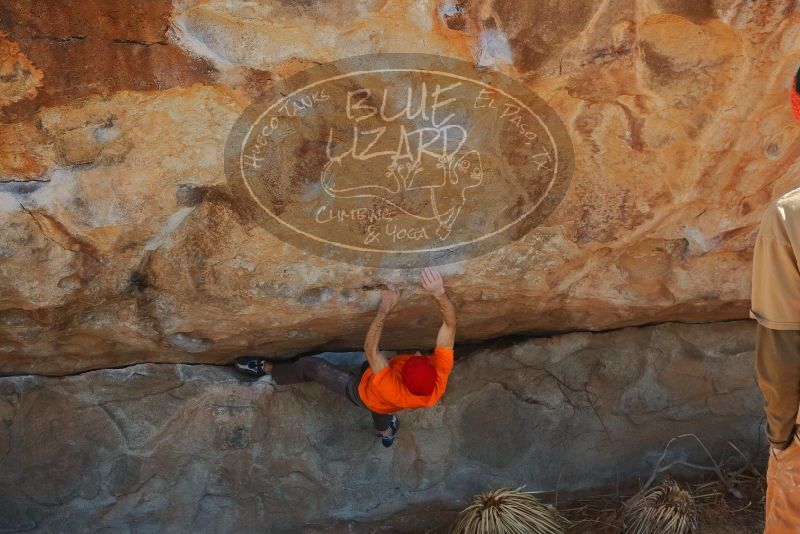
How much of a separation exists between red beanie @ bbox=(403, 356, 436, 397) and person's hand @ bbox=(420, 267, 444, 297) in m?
0.31

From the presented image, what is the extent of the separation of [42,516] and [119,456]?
1.07 ft

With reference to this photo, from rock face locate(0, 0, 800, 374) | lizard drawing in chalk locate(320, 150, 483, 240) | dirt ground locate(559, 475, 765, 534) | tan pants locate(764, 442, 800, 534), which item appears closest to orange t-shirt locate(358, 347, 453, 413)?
rock face locate(0, 0, 800, 374)

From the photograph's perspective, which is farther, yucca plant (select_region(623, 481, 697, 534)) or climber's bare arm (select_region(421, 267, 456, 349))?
yucca plant (select_region(623, 481, 697, 534))

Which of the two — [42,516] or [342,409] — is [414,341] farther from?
[42,516]

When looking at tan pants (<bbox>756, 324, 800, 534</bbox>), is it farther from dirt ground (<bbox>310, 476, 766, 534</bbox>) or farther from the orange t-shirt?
dirt ground (<bbox>310, 476, 766, 534</bbox>)

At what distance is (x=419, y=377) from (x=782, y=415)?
1.25 m

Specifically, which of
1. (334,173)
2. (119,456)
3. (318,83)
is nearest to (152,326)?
(119,456)

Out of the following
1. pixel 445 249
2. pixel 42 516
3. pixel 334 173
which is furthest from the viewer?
pixel 42 516

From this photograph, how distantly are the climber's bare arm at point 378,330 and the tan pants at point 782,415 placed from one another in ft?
3.86

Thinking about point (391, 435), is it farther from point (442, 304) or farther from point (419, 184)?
point (419, 184)

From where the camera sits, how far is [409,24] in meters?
2.04

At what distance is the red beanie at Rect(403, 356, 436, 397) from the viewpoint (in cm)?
274

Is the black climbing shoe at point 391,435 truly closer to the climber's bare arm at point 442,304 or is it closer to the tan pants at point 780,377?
the climber's bare arm at point 442,304

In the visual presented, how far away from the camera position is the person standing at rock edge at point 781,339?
1.60 m
